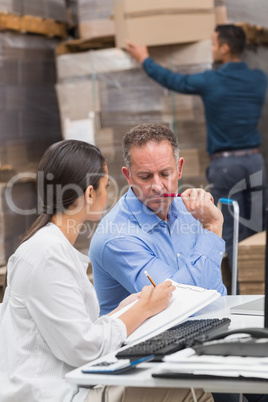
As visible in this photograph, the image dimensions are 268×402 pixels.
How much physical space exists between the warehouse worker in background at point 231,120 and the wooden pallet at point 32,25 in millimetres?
749

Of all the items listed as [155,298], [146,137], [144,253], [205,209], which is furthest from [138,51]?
[155,298]

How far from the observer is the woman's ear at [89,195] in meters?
2.09

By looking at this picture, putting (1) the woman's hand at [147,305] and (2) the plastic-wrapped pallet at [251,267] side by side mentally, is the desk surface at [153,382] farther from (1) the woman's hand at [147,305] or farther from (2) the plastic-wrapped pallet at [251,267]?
(2) the plastic-wrapped pallet at [251,267]

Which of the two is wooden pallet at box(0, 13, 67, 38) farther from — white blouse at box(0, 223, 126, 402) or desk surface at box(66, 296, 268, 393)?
desk surface at box(66, 296, 268, 393)

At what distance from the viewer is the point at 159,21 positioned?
15.5 feet

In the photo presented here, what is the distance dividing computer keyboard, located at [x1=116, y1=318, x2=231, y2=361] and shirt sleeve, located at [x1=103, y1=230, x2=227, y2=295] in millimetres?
438

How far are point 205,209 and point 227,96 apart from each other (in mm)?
2421

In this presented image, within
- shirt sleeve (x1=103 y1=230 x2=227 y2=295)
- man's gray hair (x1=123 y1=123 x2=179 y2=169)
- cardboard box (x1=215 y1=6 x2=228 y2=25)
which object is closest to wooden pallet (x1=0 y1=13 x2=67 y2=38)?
cardboard box (x1=215 y1=6 x2=228 y2=25)

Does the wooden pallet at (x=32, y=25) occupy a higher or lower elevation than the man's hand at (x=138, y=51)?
higher

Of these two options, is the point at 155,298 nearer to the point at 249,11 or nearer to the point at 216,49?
the point at 216,49

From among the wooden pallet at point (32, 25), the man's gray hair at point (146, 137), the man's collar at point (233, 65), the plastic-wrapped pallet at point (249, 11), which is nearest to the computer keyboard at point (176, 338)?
the man's gray hair at point (146, 137)

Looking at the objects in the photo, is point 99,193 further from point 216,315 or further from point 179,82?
point 179,82

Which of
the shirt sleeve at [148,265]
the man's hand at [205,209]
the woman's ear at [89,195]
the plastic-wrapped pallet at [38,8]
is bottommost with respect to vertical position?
the shirt sleeve at [148,265]

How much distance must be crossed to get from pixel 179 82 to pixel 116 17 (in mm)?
707
